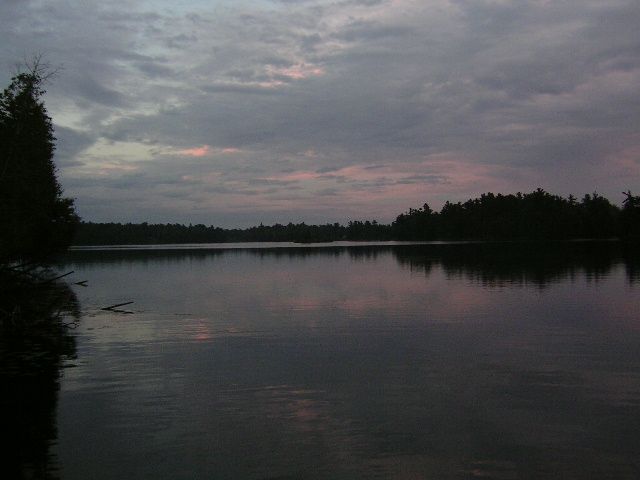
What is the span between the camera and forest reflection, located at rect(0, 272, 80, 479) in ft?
46.6

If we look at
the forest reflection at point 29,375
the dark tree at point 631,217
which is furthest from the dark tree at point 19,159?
A: the dark tree at point 631,217

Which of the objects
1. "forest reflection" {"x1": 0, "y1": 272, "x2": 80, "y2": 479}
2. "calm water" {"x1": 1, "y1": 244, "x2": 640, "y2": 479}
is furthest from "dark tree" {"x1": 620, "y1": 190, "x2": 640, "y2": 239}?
"forest reflection" {"x1": 0, "y1": 272, "x2": 80, "y2": 479}

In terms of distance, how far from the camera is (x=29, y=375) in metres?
22.4

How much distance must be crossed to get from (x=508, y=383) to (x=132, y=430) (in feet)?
43.8

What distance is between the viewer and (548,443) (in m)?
A: 14.6

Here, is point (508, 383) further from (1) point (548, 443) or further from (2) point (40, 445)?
(2) point (40, 445)

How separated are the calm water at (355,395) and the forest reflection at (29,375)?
0.40m

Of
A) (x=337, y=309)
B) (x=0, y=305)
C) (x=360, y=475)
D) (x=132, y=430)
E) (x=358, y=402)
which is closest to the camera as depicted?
(x=360, y=475)

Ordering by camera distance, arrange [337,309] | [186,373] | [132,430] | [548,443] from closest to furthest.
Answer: [548,443] < [132,430] < [186,373] < [337,309]

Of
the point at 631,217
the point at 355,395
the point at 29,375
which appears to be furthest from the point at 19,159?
the point at 631,217

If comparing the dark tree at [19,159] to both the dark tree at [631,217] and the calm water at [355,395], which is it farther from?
the dark tree at [631,217]

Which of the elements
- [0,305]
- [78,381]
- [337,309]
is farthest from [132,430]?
[337,309]

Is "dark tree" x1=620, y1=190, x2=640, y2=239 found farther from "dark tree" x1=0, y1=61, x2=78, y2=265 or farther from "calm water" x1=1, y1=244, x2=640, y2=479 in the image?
"dark tree" x1=0, y1=61, x2=78, y2=265

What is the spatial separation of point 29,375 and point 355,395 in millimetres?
13528
